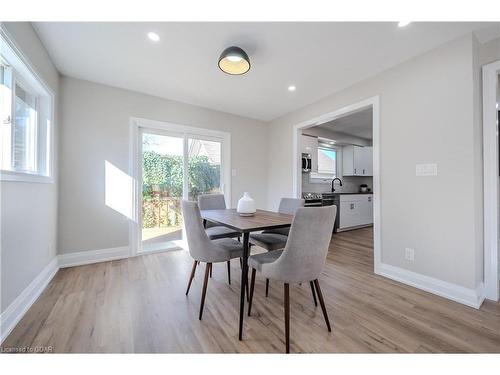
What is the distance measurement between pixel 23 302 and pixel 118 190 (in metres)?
Answer: 1.54

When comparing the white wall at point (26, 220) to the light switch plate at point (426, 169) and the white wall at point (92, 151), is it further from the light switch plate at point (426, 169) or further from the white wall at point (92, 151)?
the light switch plate at point (426, 169)

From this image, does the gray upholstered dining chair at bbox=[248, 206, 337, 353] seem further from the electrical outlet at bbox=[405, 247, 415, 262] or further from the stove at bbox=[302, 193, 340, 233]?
Answer: the stove at bbox=[302, 193, 340, 233]

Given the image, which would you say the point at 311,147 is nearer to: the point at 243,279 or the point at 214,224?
the point at 214,224

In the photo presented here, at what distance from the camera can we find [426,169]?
6.68 feet

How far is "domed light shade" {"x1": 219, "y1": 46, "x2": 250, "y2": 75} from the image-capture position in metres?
1.78

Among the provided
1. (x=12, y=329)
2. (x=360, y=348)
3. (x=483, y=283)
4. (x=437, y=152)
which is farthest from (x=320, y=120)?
(x=12, y=329)

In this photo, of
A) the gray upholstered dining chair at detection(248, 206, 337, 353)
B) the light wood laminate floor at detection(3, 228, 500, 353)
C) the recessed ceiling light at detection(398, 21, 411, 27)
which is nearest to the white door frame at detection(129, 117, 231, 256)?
the light wood laminate floor at detection(3, 228, 500, 353)

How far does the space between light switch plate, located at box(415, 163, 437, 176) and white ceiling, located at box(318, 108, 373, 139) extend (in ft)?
6.90

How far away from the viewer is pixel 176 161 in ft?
11.2

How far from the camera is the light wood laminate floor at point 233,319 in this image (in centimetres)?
130

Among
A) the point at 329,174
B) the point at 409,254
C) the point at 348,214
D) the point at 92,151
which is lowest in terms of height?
the point at 409,254

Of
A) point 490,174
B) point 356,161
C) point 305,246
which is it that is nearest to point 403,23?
point 490,174
